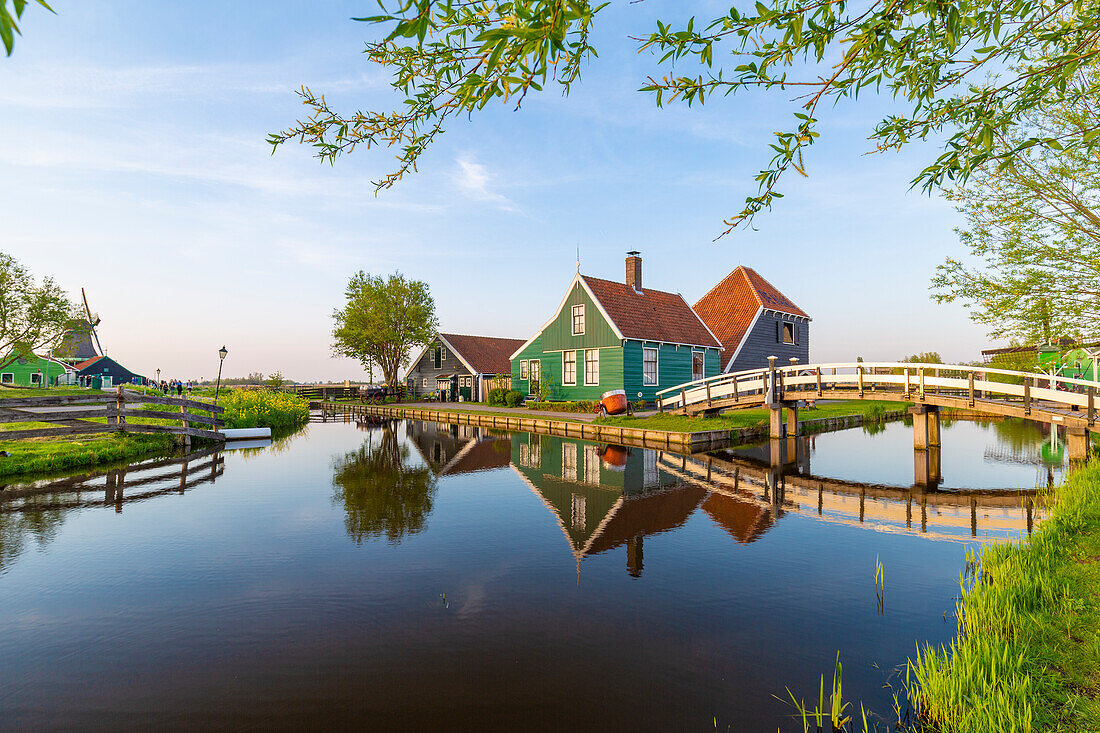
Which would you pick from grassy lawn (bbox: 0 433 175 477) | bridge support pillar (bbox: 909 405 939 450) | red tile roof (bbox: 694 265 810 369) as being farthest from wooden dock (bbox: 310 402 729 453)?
grassy lawn (bbox: 0 433 175 477)

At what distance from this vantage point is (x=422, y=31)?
1.97 metres

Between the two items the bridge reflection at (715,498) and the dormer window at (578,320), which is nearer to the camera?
the bridge reflection at (715,498)

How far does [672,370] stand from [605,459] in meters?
14.8

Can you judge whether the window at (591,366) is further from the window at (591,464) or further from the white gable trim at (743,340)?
the window at (591,464)

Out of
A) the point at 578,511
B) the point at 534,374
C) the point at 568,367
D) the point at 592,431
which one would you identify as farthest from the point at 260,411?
the point at 578,511

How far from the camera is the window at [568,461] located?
14.1 m

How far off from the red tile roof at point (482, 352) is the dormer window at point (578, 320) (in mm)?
14838

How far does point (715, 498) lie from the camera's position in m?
11.6

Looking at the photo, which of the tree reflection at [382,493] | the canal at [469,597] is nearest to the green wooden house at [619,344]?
the tree reflection at [382,493]

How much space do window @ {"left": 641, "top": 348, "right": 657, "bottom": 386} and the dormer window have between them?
12.2ft

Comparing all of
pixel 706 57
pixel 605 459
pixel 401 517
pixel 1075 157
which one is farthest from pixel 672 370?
pixel 706 57

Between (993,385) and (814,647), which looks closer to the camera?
(814,647)

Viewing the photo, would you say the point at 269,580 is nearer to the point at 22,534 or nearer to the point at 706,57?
the point at 22,534

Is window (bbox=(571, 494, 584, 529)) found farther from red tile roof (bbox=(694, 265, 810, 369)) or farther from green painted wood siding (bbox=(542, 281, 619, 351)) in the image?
red tile roof (bbox=(694, 265, 810, 369))
